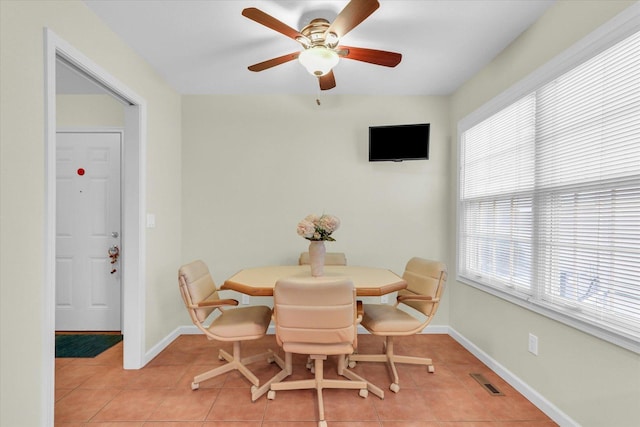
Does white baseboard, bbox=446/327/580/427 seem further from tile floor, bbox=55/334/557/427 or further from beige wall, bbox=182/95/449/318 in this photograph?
beige wall, bbox=182/95/449/318

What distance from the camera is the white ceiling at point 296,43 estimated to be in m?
2.04

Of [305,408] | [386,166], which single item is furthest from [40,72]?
[386,166]

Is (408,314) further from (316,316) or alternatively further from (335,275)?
(316,316)

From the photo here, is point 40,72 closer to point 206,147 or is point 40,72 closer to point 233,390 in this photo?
point 206,147

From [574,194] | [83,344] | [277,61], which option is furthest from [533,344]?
[83,344]

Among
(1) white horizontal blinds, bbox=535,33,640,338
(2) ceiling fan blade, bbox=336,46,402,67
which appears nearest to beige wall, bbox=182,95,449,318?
(2) ceiling fan blade, bbox=336,46,402,67

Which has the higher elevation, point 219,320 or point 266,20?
point 266,20

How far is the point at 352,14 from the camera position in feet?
5.53

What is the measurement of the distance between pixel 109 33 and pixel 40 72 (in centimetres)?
85

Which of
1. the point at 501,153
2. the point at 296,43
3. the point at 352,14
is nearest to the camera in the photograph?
the point at 352,14

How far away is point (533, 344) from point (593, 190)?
1114 millimetres

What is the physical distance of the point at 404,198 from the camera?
11.6 feet

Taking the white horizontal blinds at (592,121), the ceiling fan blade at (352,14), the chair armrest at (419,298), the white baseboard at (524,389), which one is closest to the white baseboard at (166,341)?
the chair armrest at (419,298)

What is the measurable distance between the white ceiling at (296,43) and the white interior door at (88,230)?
125 cm
